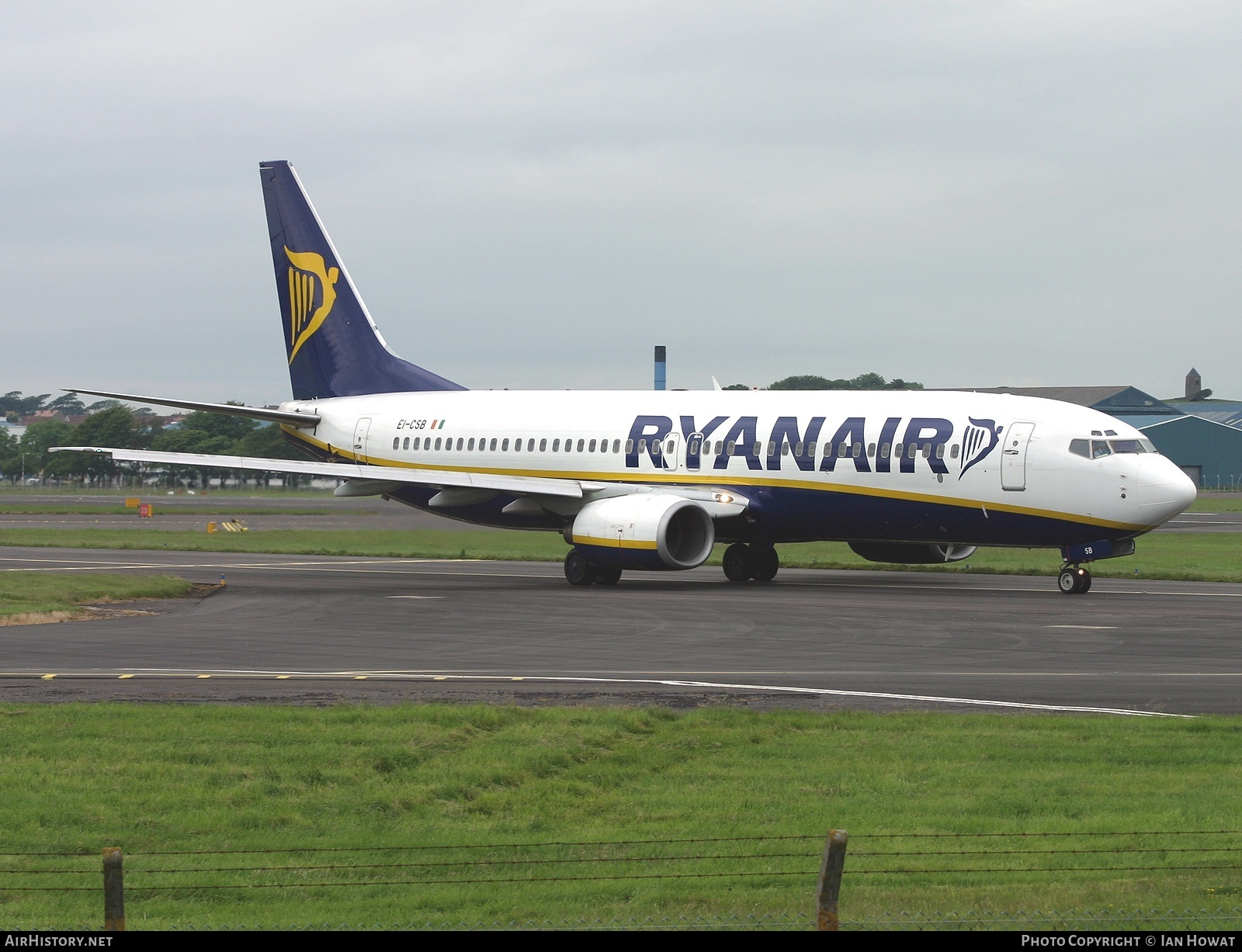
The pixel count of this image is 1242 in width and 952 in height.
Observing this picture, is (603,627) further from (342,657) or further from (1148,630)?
(1148,630)

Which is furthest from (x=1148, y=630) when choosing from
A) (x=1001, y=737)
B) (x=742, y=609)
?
(x=1001, y=737)

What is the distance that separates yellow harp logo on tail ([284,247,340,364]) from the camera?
1921 inches

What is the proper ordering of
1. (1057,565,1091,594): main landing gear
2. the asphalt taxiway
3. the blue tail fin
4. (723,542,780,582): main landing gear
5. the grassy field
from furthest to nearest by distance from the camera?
the blue tail fin
the grassy field
(723,542,780,582): main landing gear
(1057,565,1091,594): main landing gear
the asphalt taxiway

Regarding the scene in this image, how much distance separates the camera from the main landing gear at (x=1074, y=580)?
34.8 metres

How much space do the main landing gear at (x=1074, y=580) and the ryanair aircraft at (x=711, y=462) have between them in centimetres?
4

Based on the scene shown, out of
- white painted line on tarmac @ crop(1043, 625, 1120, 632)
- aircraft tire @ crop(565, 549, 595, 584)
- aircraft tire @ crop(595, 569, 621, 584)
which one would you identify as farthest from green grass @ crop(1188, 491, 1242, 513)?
white painted line on tarmac @ crop(1043, 625, 1120, 632)

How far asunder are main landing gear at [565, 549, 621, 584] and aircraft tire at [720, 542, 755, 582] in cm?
338

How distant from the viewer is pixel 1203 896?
34.9 feet

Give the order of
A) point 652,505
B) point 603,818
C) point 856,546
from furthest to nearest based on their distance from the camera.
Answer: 1. point 856,546
2. point 652,505
3. point 603,818

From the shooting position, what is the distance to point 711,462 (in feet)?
128

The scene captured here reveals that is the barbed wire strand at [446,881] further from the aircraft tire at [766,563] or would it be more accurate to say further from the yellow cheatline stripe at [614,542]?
the aircraft tire at [766,563]

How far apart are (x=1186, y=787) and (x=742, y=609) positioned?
17.8 metres

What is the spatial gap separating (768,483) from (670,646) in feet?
42.1

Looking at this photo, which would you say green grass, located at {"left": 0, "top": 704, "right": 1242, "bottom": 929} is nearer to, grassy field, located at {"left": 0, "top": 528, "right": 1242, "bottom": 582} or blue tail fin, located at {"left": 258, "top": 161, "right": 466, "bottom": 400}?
grassy field, located at {"left": 0, "top": 528, "right": 1242, "bottom": 582}
